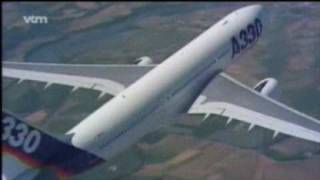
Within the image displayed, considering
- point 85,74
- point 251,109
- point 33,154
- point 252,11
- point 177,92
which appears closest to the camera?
point 33,154

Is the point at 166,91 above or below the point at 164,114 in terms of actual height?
above

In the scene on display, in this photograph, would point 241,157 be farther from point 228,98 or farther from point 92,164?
point 92,164

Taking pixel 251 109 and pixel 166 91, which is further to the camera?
pixel 251 109

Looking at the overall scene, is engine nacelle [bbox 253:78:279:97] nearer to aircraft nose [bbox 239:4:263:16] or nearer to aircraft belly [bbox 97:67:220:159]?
aircraft belly [bbox 97:67:220:159]

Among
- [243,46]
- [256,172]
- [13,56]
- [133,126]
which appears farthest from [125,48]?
[133,126]

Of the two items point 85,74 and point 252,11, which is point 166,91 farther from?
point 252,11

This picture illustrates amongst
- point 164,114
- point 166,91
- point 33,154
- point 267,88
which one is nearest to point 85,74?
point 164,114

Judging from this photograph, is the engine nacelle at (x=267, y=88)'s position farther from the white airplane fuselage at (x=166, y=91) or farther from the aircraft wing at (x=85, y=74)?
the aircraft wing at (x=85, y=74)

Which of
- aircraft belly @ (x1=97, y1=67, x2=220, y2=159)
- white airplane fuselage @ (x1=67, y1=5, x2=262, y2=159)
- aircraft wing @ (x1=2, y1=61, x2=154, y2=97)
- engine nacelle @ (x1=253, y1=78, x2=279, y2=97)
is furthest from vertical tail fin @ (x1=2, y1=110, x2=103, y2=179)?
engine nacelle @ (x1=253, y1=78, x2=279, y2=97)
